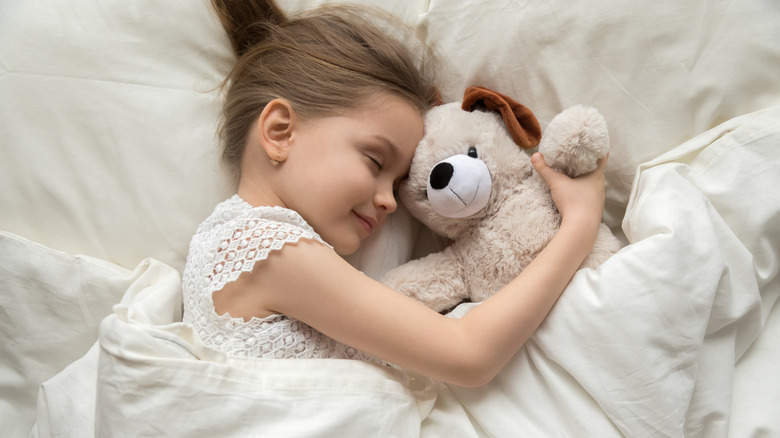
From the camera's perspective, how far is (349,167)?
0.81 meters

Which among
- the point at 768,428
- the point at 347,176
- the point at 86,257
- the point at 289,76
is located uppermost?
the point at 289,76

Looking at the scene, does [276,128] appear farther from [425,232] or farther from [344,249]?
[425,232]

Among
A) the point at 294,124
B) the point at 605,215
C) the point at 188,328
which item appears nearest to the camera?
the point at 188,328

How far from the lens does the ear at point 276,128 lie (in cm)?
83

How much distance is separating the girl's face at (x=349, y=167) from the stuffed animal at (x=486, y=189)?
0.05 meters

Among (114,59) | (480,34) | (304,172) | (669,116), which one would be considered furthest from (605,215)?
(114,59)

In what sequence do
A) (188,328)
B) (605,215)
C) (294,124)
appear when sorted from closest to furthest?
(188,328) < (294,124) < (605,215)

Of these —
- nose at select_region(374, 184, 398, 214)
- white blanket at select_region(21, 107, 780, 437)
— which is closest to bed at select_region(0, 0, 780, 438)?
white blanket at select_region(21, 107, 780, 437)

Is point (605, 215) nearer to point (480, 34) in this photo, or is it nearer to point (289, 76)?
point (480, 34)

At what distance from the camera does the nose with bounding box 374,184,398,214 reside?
85cm

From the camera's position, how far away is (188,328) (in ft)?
2.41

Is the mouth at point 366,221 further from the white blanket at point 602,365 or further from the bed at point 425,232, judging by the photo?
the white blanket at point 602,365

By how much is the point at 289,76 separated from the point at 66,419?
61cm

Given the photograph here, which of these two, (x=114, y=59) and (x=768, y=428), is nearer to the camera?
(x=768, y=428)
